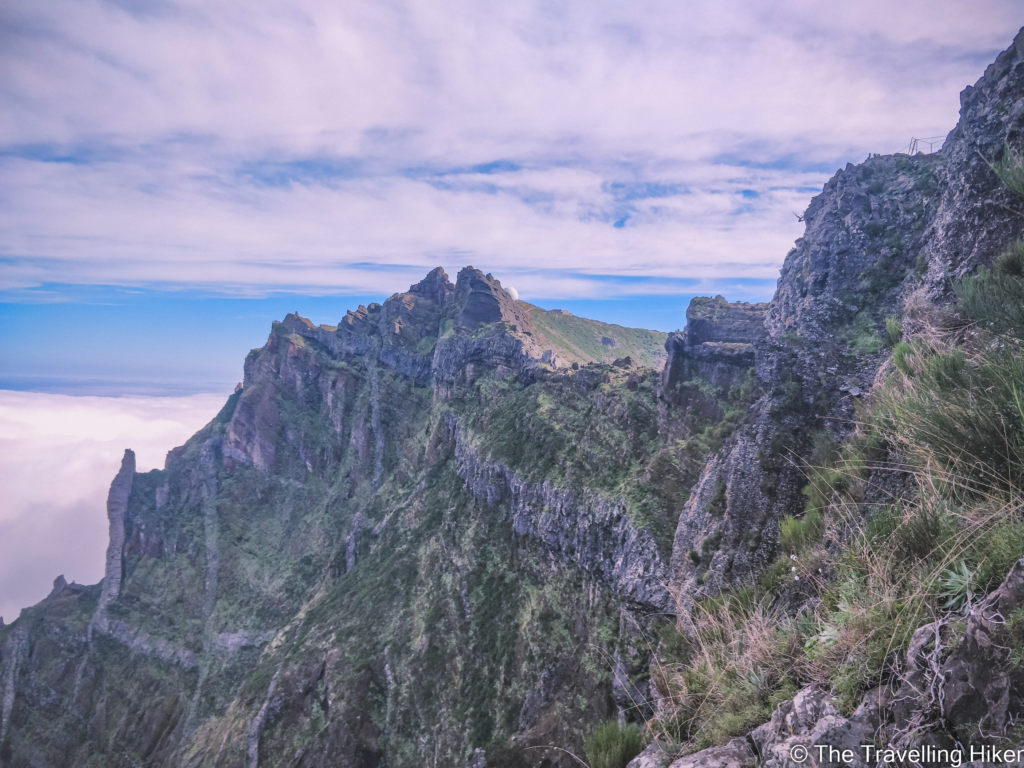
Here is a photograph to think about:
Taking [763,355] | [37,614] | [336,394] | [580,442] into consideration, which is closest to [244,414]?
[336,394]

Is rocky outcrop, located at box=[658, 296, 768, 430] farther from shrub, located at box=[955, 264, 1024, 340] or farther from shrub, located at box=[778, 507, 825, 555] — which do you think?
shrub, located at box=[955, 264, 1024, 340]

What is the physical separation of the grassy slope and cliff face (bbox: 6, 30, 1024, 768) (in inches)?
308

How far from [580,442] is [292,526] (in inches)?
3293

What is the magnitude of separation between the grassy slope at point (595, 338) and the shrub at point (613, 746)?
384ft

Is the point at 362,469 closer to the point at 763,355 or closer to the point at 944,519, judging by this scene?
the point at 763,355

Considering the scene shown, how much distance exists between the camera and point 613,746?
20.0ft

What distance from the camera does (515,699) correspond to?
37.1m

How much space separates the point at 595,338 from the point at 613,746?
14629 cm

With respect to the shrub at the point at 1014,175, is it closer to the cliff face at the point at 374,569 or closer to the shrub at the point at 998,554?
the shrub at the point at 998,554

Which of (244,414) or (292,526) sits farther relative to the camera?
(244,414)

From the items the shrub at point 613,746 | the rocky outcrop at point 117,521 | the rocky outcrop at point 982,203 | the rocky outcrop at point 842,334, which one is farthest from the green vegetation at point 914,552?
the rocky outcrop at point 117,521

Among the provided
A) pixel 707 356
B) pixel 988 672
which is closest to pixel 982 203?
pixel 988 672

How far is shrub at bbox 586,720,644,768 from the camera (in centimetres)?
600

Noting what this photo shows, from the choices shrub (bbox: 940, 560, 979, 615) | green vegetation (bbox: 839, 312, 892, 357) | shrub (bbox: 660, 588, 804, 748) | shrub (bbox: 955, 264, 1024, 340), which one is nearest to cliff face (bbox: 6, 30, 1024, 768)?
green vegetation (bbox: 839, 312, 892, 357)
